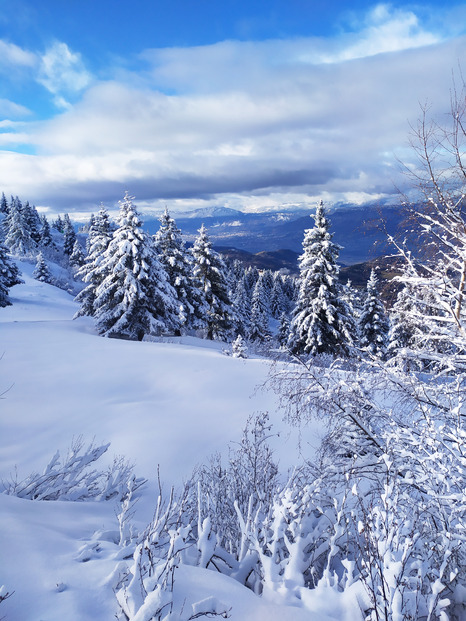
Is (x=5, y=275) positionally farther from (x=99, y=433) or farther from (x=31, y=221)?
(x=31, y=221)

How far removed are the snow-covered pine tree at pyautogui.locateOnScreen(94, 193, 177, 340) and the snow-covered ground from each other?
164 inches

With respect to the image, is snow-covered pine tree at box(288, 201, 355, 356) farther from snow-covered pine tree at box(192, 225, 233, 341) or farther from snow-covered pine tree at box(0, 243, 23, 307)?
snow-covered pine tree at box(0, 243, 23, 307)

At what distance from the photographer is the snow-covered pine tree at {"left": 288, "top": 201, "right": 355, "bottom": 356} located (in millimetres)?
18897

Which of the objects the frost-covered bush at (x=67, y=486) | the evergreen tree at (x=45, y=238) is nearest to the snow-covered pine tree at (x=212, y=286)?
the frost-covered bush at (x=67, y=486)

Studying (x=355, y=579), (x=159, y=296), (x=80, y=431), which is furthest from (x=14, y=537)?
(x=159, y=296)

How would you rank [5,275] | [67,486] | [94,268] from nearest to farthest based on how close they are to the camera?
[67,486], [94,268], [5,275]

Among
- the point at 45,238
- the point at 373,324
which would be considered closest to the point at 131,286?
the point at 373,324

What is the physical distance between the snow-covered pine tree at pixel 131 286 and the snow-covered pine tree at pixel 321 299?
8125 millimetres

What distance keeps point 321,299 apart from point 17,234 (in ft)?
187

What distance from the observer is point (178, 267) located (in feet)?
77.6

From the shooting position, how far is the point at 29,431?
7.44 metres

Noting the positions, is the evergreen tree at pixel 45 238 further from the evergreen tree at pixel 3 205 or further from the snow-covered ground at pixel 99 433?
the snow-covered ground at pixel 99 433

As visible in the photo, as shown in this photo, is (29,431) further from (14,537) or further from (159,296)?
(159,296)

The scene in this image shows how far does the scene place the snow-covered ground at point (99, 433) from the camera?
8.21 ft
